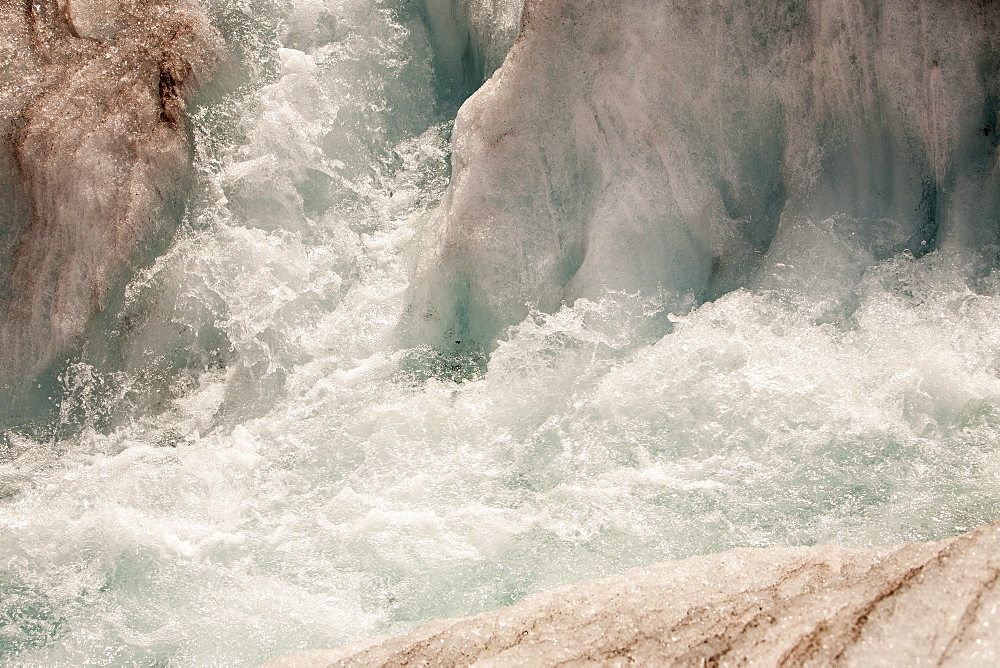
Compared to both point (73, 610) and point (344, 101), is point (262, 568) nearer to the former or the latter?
point (73, 610)

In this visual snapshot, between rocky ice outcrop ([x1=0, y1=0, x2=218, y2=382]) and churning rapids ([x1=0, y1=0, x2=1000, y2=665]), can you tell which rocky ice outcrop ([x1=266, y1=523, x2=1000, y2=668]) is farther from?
rocky ice outcrop ([x1=0, y1=0, x2=218, y2=382])

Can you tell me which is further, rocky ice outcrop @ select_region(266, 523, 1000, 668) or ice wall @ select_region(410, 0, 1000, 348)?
ice wall @ select_region(410, 0, 1000, 348)

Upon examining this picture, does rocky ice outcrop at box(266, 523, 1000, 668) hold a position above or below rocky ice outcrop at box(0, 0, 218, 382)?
Answer: below

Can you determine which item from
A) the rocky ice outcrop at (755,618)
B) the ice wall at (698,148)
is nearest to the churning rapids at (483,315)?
the ice wall at (698,148)

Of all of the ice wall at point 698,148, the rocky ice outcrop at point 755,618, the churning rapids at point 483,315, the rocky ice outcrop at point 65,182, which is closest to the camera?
the rocky ice outcrop at point 755,618

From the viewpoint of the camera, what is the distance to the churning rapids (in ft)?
11.9

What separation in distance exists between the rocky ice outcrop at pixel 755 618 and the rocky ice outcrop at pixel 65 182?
106 inches

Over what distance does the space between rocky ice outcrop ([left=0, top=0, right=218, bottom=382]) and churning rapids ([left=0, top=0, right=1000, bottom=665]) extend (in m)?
0.02

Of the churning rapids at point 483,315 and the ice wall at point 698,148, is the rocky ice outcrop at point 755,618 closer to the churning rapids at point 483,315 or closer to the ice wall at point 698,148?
the churning rapids at point 483,315

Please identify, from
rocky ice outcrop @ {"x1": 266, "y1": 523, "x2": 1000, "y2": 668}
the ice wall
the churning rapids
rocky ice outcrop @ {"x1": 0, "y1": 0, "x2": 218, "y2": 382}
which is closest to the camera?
rocky ice outcrop @ {"x1": 266, "y1": 523, "x2": 1000, "y2": 668}

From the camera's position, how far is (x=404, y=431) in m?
4.23

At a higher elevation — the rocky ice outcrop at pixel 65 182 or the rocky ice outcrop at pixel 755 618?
the rocky ice outcrop at pixel 65 182

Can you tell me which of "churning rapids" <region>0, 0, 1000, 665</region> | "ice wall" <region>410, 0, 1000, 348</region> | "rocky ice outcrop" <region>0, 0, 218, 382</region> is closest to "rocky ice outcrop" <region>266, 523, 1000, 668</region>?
"churning rapids" <region>0, 0, 1000, 665</region>

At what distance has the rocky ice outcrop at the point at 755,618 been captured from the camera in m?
2.06
